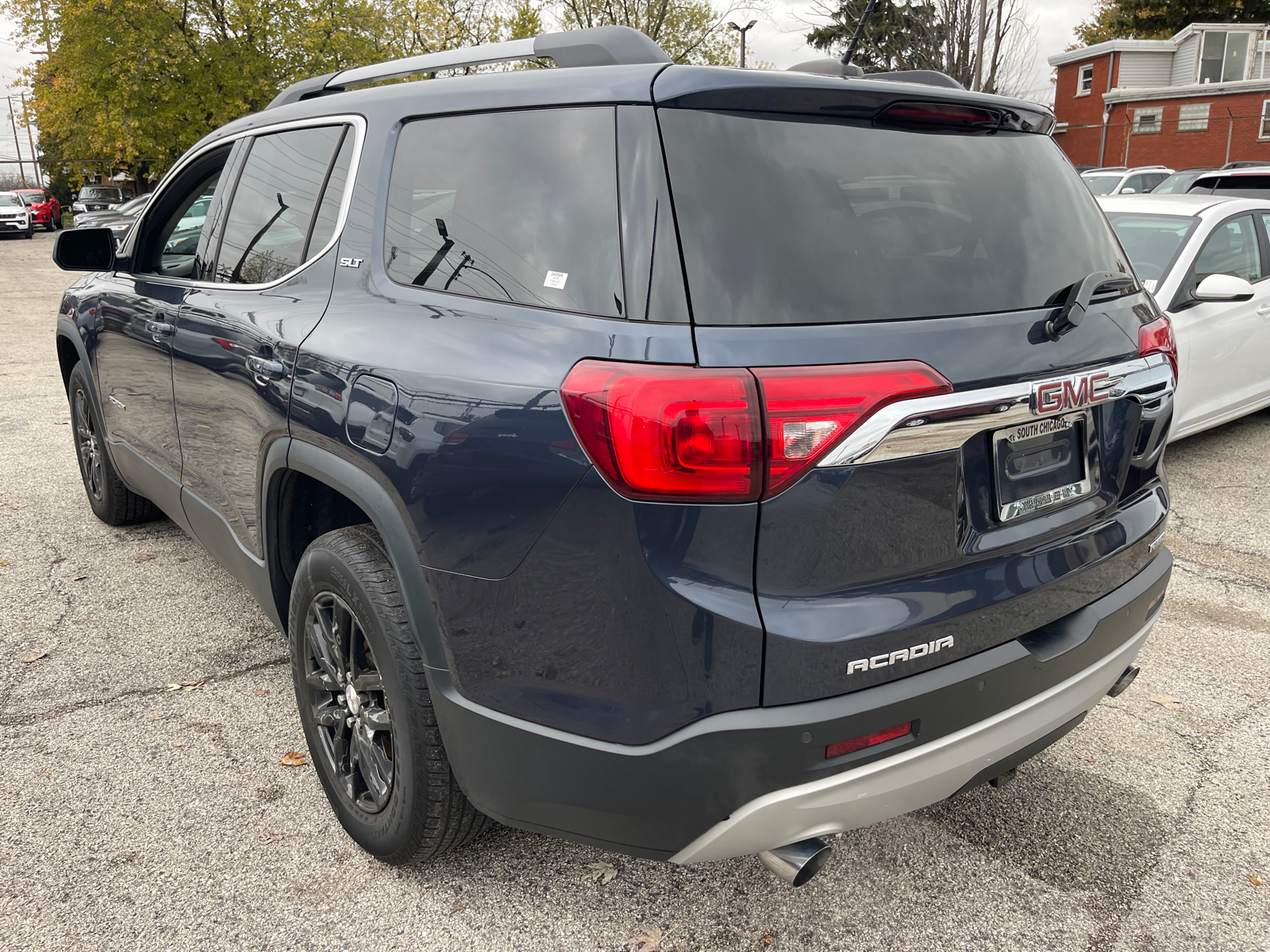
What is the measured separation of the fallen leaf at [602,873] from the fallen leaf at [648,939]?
0.19m

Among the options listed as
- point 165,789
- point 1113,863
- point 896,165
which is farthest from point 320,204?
point 1113,863

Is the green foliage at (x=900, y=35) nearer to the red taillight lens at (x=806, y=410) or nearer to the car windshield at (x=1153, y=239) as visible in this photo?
the car windshield at (x=1153, y=239)

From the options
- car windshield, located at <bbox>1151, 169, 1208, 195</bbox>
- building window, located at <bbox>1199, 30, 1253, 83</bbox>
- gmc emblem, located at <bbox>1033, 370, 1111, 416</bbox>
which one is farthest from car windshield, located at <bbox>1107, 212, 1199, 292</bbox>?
building window, located at <bbox>1199, 30, 1253, 83</bbox>

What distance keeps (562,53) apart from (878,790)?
1.69 m

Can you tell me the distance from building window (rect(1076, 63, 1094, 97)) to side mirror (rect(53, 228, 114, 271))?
4700 centimetres

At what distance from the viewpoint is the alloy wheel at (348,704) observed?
2416 mm

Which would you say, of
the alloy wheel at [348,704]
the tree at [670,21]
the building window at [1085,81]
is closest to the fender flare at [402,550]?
the alloy wheel at [348,704]

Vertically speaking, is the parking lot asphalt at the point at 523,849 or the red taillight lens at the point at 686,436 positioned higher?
the red taillight lens at the point at 686,436

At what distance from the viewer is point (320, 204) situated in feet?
8.77

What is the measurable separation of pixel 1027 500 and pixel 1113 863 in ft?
3.71

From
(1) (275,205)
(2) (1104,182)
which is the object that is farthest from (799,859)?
(2) (1104,182)

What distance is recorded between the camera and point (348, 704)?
2.54 metres

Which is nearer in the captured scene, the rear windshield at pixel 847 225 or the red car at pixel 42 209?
the rear windshield at pixel 847 225

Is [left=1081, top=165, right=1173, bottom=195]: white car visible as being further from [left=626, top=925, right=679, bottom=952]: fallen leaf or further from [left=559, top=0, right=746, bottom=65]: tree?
[left=626, top=925, right=679, bottom=952]: fallen leaf
